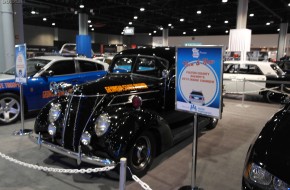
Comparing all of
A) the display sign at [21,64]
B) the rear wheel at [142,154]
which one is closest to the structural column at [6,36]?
the display sign at [21,64]

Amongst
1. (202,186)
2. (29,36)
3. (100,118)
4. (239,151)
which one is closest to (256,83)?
(239,151)

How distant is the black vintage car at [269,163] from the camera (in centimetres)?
213

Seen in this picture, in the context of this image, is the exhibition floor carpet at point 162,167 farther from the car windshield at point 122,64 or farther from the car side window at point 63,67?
the car windshield at point 122,64

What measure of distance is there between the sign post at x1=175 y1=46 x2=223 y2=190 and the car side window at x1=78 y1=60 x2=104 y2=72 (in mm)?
4479

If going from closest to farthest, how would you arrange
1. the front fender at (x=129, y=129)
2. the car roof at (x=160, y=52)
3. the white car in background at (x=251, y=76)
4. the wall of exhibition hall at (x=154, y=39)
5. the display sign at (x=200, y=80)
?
the display sign at (x=200, y=80), the front fender at (x=129, y=129), the car roof at (x=160, y=52), the white car in background at (x=251, y=76), the wall of exhibition hall at (x=154, y=39)

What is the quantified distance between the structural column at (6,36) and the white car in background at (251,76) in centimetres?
760

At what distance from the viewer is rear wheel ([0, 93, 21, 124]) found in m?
5.95

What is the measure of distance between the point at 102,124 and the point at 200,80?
1.33 metres

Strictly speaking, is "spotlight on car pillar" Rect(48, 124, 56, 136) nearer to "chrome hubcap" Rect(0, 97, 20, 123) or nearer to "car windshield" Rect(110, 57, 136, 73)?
"car windshield" Rect(110, 57, 136, 73)

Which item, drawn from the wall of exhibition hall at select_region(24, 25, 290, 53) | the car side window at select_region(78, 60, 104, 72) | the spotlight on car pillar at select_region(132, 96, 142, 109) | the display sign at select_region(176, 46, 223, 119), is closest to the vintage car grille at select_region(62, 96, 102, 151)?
the spotlight on car pillar at select_region(132, 96, 142, 109)

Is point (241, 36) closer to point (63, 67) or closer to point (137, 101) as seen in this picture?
point (63, 67)

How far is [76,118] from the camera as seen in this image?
11.4 ft

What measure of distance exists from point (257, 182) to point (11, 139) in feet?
15.1

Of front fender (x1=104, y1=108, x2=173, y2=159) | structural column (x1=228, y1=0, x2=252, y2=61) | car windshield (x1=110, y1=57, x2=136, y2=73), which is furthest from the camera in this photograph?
structural column (x1=228, y1=0, x2=252, y2=61)
